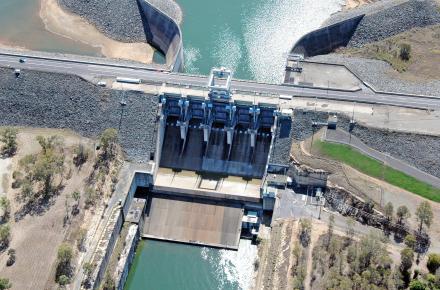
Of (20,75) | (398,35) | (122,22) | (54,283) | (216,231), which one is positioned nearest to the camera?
(54,283)

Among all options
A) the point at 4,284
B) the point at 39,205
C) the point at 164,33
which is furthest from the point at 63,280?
the point at 164,33

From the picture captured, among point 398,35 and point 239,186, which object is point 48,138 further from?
point 398,35

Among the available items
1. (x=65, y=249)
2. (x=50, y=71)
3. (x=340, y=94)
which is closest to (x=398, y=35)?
(x=340, y=94)

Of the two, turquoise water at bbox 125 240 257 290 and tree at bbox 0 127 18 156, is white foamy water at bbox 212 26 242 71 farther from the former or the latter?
tree at bbox 0 127 18 156

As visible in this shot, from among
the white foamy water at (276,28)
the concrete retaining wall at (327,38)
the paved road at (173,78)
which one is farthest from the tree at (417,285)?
the concrete retaining wall at (327,38)

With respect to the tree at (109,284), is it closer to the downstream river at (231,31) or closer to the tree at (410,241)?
the downstream river at (231,31)

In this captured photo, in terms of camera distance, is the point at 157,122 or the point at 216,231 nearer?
the point at 216,231
